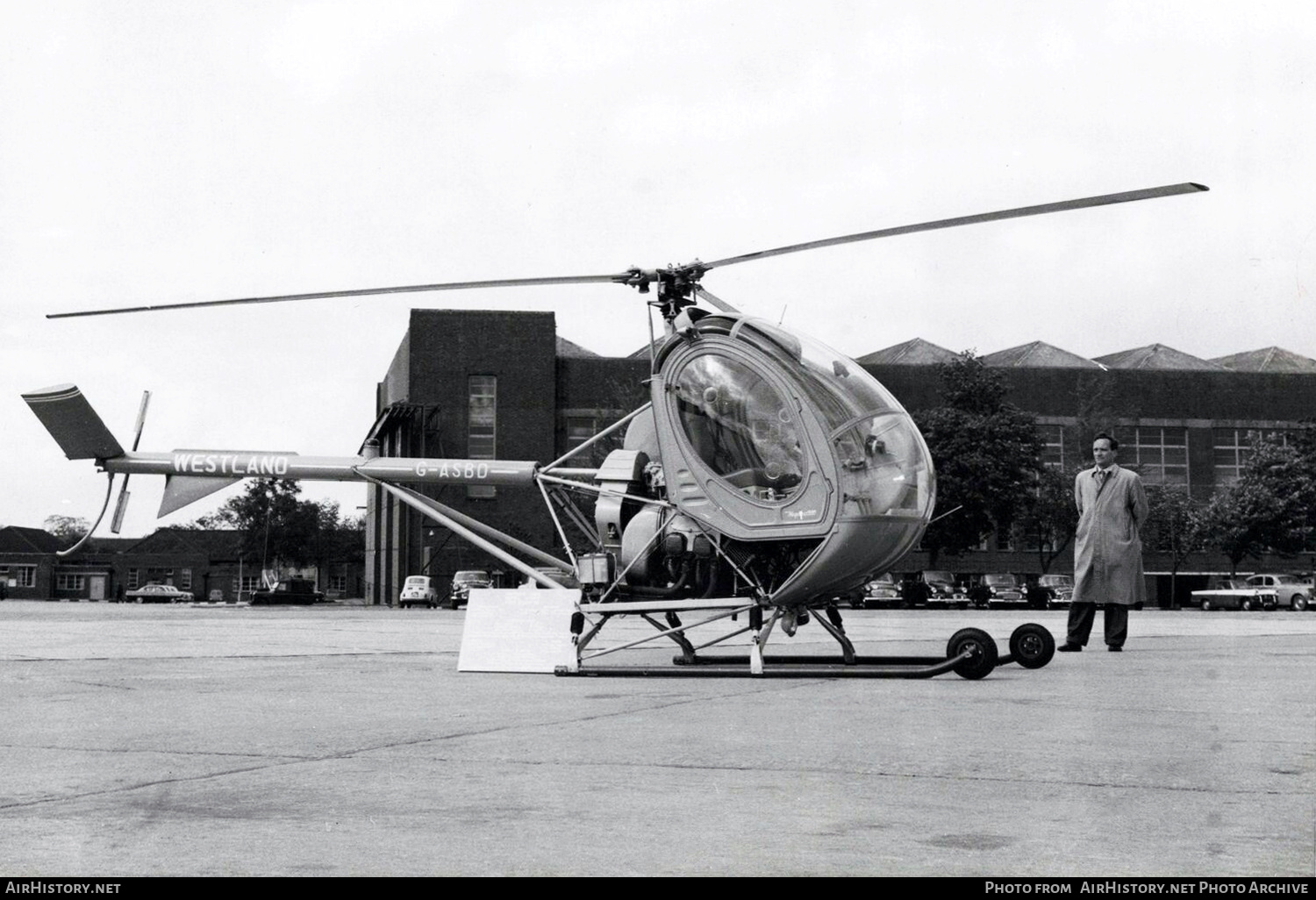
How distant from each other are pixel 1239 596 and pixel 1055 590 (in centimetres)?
814

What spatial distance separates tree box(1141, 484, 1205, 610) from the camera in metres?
61.7

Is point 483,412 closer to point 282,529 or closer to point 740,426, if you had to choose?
point 282,529

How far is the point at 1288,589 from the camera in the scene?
2072 inches

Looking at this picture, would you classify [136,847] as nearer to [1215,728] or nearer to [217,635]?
[1215,728]

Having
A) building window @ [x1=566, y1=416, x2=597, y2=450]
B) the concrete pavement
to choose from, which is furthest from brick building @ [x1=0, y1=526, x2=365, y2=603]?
the concrete pavement

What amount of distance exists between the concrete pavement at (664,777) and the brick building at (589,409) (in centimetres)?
5489

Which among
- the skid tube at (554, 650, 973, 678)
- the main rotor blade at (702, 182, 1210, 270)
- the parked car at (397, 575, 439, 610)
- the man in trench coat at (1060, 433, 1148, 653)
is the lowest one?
the parked car at (397, 575, 439, 610)

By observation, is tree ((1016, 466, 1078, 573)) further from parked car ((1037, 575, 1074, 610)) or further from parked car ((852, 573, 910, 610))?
parked car ((852, 573, 910, 610))

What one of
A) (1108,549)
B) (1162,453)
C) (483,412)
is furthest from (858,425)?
(1162,453)

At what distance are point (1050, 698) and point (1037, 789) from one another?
10.5 feet

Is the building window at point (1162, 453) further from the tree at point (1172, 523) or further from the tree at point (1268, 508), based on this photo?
the tree at point (1268, 508)

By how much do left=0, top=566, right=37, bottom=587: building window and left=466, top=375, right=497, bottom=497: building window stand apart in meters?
60.7

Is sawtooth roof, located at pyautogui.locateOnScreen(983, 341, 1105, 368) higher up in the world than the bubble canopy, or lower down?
higher up

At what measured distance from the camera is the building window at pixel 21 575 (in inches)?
4444
